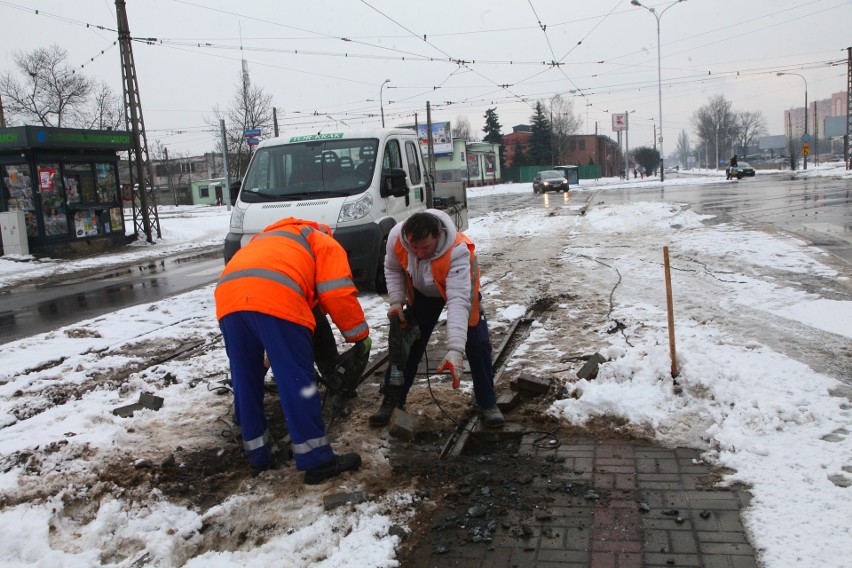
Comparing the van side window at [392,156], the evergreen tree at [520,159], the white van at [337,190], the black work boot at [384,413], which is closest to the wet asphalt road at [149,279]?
the white van at [337,190]

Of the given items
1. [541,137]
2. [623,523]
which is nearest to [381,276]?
[623,523]

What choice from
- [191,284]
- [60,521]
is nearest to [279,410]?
[60,521]

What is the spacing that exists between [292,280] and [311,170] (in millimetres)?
6158

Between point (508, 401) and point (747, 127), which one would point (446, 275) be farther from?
point (747, 127)

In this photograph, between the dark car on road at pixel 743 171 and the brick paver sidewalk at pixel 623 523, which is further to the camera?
the dark car on road at pixel 743 171

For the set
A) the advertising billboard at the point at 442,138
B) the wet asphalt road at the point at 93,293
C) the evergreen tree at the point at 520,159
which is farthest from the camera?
the evergreen tree at the point at 520,159

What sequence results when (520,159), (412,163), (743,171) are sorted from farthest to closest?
1. (520,159)
2. (743,171)
3. (412,163)

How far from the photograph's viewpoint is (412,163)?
438 inches

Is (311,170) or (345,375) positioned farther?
(311,170)

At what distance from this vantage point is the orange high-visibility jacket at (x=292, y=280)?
3844mm

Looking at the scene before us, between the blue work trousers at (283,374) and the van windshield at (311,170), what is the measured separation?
18.8ft

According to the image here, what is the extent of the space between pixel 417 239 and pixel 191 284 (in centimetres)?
904

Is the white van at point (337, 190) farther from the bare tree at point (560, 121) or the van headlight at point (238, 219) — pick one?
the bare tree at point (560, 121)

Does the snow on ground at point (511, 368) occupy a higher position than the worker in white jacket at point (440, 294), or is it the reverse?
the worker in white jacket at point (440, 294)
